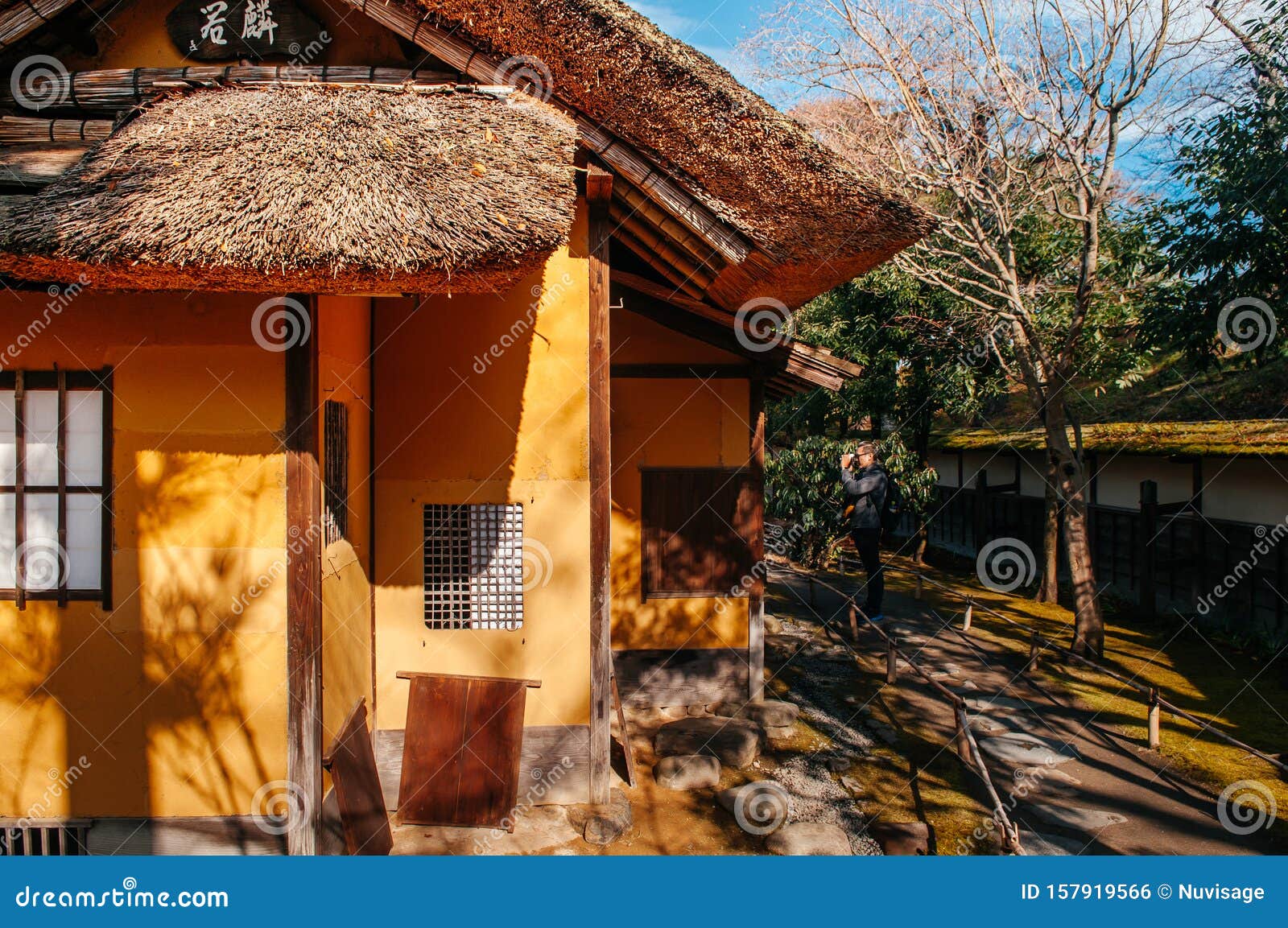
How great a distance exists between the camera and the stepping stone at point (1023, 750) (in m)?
6.12

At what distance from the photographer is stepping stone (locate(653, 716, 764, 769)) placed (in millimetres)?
6219

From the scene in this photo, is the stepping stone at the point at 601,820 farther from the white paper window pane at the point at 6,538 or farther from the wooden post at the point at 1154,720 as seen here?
the wooden post at the point at 1154,720

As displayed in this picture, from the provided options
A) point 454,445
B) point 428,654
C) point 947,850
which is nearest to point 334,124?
point 454,445

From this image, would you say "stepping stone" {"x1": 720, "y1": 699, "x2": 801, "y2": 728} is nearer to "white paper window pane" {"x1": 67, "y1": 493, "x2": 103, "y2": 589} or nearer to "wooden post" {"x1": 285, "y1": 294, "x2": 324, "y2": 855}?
"wooden post" {"x1": 285, "y1": 294, "x2": 324, "y2": 855}

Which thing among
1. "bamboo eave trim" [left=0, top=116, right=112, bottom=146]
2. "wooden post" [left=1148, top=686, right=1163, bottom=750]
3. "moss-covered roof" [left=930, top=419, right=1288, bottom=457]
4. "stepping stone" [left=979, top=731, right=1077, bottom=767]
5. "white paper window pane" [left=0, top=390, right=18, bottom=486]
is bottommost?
"stepping stone" [left=979, top=731, right=1077, bottom=767]

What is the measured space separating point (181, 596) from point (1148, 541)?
1113 centimetres

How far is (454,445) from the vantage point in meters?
5.20

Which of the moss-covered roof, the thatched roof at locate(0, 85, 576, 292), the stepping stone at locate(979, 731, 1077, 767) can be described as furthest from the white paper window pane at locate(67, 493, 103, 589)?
the moss-covered roof

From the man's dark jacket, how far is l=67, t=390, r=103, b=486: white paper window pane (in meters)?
7.55

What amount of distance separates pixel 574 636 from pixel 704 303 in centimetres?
314

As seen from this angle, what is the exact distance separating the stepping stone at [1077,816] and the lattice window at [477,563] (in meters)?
3.68

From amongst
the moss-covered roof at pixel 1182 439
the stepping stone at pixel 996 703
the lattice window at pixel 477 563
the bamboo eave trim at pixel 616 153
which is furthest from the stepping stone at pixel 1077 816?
the moss-covered roof at pixel 1182 439

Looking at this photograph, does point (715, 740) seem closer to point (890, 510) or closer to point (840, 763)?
point (840, 763)

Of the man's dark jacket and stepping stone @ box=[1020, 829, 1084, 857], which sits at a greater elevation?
the man's dark jacket
